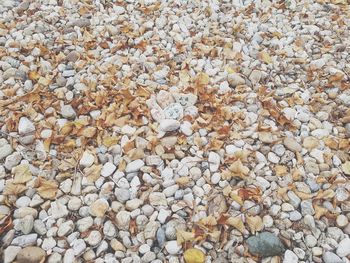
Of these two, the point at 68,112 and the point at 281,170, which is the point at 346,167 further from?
the point at 68,112

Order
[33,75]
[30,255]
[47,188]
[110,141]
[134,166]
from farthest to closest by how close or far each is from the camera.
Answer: [33,75]
[110,141]
[134,166]
[47,188]
[30,255]

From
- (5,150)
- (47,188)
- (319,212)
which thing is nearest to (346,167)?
(319,212)

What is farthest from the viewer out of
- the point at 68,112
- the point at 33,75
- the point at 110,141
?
the point at 33,75

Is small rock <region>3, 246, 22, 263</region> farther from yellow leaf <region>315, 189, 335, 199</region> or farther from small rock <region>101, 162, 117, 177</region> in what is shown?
yellow leaf <region>315, 189, 335, 199</region>

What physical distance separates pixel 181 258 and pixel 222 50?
152cm

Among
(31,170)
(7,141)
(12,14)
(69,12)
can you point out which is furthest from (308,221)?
(12,14)

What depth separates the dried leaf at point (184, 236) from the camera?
6.11 ft

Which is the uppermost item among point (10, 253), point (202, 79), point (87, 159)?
point (202, 79)

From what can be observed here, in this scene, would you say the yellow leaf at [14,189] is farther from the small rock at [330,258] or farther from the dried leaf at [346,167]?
the dried leaf at [346,167]

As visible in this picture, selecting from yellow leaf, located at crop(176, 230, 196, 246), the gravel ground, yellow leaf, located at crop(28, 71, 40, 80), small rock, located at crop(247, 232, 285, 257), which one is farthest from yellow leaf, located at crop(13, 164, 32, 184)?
small rock, located at crop(247, 232, 285, 257)

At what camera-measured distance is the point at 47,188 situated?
2.02m

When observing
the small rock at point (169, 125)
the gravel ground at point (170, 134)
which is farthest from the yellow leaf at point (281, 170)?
the small rock at point (169, 125)

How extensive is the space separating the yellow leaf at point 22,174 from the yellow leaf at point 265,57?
1.65m

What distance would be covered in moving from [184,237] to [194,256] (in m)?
0.10
